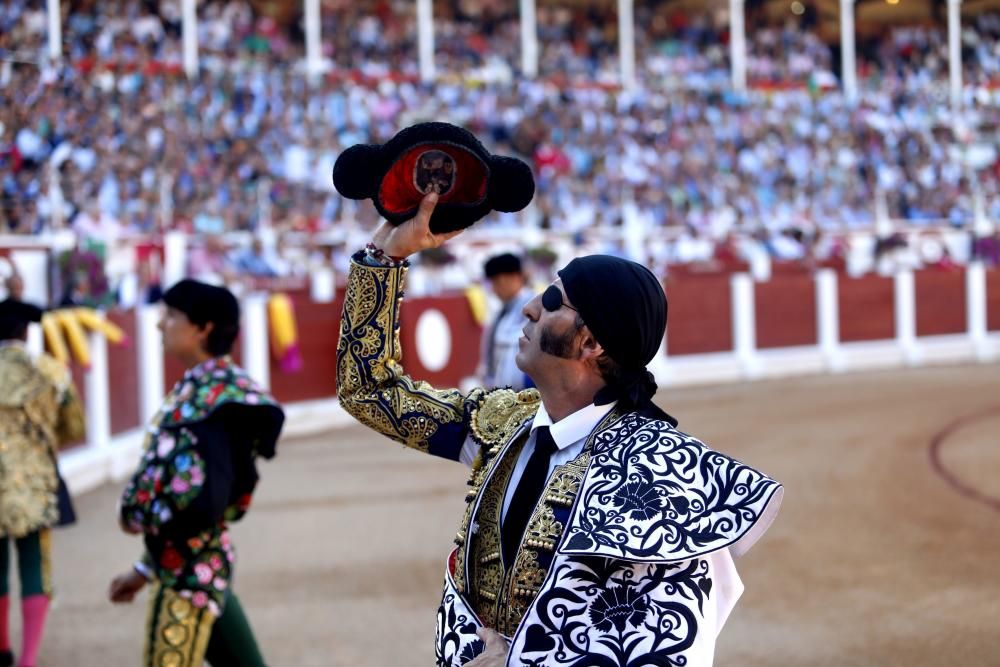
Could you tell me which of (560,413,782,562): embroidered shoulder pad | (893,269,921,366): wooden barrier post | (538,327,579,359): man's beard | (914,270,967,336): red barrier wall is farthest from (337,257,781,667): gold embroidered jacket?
(914,270,967,336): red barrier wall

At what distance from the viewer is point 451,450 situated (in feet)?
6.11

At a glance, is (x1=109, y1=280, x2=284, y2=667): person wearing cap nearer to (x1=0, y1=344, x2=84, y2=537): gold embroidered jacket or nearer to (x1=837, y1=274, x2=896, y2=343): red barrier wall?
(x1=0, y1=344, x2=84, y2=537): gold embroidered jacket

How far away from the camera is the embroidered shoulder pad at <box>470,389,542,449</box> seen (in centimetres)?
181

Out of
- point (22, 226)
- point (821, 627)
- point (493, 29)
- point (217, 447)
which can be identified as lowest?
point (821, 627)

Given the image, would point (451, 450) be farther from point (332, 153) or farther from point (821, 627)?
point (332, 153)

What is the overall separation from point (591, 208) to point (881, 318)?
12.4 feet

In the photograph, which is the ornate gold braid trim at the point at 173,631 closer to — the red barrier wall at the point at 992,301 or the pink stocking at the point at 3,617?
the pink stocking at the point at 3,617

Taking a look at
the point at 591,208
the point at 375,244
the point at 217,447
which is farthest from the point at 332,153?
the point at 375,244

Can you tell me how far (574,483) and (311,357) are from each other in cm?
928

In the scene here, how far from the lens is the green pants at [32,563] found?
3.88 m

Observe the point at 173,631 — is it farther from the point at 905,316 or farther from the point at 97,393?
the point at 905,316

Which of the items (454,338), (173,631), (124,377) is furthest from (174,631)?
(454,338)

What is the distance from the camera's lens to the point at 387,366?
6.05ft

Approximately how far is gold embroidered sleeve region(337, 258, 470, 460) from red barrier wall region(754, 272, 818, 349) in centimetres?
1284
